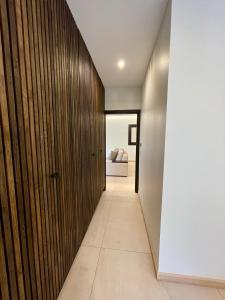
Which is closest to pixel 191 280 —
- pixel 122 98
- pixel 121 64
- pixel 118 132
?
pixel 121 64

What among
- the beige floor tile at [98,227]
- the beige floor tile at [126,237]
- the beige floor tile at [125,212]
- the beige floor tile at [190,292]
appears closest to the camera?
the beige floor tile at [190,292]

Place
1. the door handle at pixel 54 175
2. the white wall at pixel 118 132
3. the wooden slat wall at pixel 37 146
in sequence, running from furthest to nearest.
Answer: the white wall at pixel 118 132
the door handle at pixel 54 175
the wooden slat wall at pixel 37 146

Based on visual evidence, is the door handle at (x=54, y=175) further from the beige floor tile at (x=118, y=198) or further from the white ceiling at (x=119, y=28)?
the beige floor tile at (x=118, y=198)

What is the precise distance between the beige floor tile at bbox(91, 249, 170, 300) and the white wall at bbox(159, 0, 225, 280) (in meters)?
0.20

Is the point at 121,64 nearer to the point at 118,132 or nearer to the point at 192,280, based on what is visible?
the point at 192,280

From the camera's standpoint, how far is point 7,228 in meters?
0.80

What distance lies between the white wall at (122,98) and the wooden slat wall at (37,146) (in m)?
2.00

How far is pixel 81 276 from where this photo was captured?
5.16 ft

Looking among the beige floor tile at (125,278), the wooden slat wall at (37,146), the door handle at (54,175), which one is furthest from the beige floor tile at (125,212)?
A: the door handle at (54,175)

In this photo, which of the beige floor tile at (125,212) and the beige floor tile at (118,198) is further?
the beige floor tile at (118,198)

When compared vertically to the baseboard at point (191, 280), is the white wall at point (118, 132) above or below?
above

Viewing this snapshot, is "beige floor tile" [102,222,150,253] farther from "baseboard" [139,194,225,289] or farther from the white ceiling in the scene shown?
the white ceiling

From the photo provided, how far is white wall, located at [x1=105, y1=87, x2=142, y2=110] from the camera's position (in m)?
3.71

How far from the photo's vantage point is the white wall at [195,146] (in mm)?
1291
